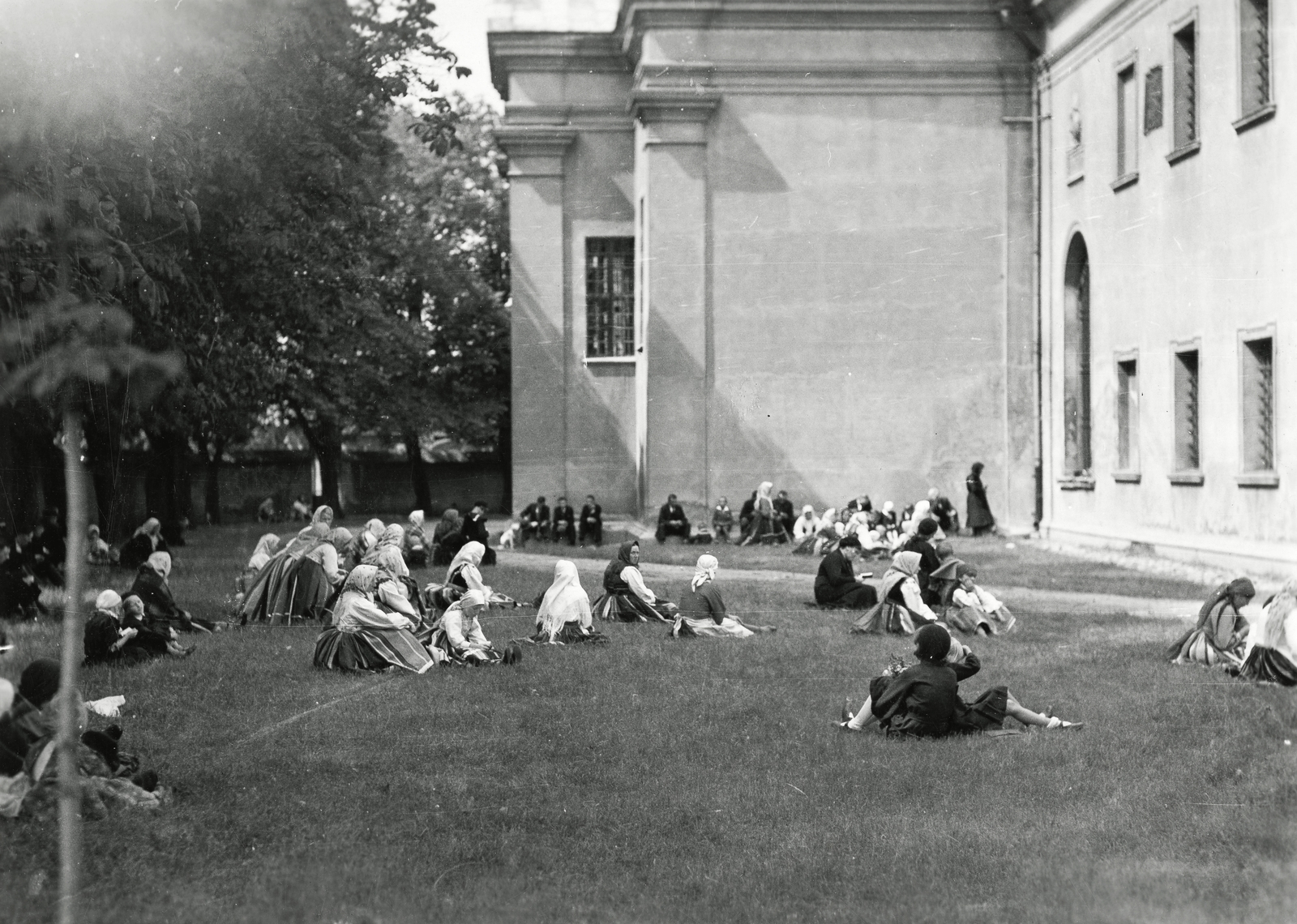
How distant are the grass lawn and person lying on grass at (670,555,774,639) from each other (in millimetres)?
2041

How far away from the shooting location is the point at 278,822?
8.28 metres

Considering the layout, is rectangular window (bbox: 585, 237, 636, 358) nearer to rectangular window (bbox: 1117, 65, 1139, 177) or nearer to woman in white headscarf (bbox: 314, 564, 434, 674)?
rectangular window (bbox: 1117, 65, 1139, 177)

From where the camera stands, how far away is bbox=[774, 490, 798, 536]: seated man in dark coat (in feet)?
97.1

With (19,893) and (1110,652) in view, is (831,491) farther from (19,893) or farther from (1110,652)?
(19,893)

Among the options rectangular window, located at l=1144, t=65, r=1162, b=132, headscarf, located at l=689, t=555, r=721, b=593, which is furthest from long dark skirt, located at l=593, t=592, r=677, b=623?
rectangular window, located at l=1144, t=65, r=1162, b=132

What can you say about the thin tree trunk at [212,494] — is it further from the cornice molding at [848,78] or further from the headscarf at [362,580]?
the headscarf at [362,580]

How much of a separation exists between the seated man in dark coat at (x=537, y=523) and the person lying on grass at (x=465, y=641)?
1638 centimetres

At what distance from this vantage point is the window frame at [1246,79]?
19.7 m

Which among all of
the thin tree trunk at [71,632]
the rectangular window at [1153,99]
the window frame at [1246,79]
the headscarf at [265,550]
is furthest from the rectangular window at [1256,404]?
the thin tree trunk at [71,632]

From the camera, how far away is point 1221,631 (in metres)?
13.7

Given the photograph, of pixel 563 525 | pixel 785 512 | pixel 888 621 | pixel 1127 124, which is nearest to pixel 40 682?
pixel 888 621

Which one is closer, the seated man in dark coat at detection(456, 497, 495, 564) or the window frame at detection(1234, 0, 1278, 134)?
the window frame at detection(1234, 0, 1278, 134)

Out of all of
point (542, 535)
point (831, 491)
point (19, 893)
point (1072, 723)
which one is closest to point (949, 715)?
point (1072, 723)

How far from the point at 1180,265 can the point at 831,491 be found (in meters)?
9.12
